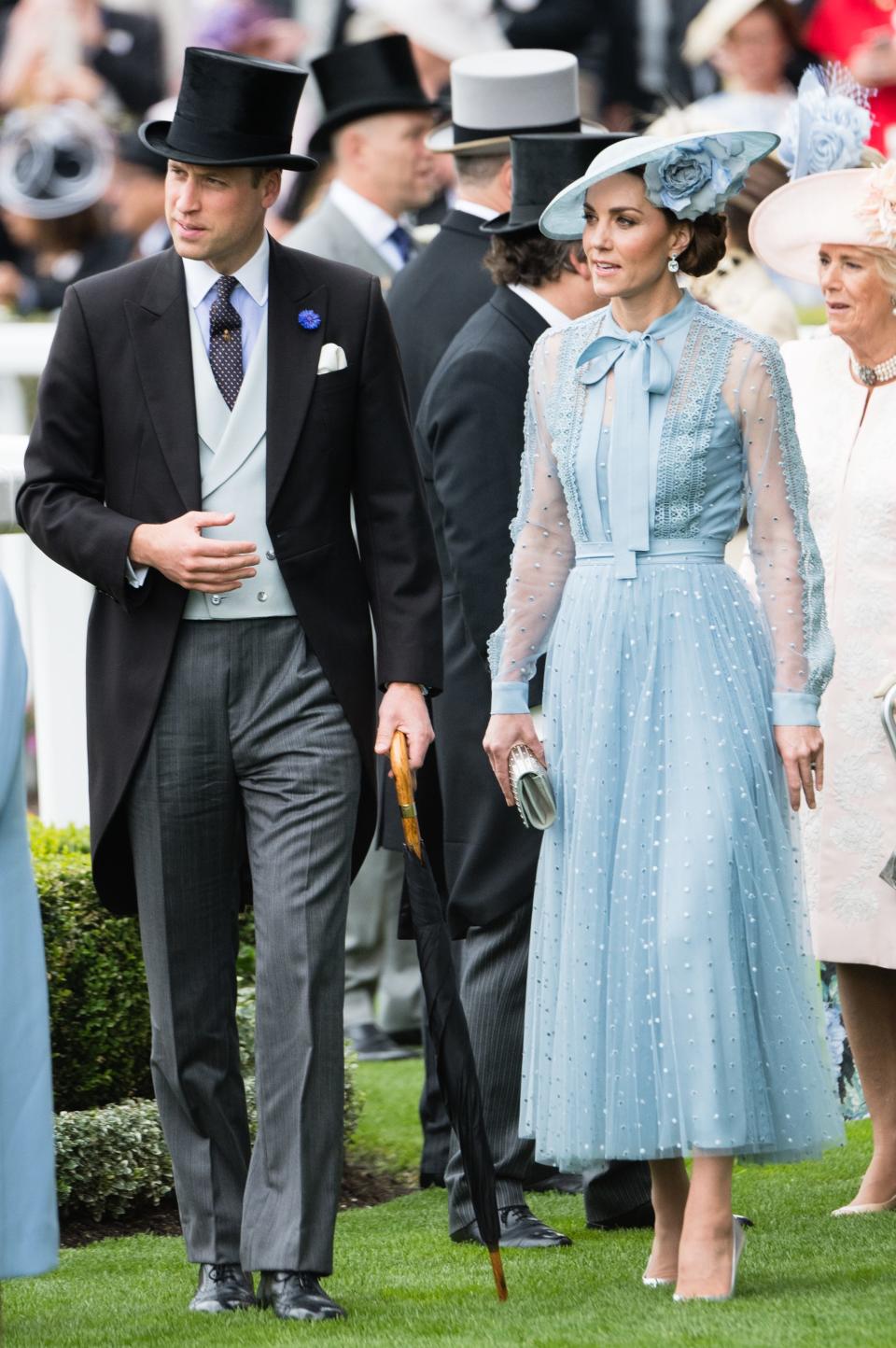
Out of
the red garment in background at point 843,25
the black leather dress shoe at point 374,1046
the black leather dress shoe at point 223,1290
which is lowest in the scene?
the black leather dress shoe at point 374,1046

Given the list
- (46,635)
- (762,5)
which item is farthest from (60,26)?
(46,635)

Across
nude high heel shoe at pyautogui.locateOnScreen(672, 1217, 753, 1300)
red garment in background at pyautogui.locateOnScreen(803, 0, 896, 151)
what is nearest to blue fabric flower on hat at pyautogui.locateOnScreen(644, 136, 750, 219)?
nude high heel shoe at pyautogui.locateOnScreen(672, 1217, 753, 1300)

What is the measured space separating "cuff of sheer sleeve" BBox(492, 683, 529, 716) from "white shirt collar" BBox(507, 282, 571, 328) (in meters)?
1.00

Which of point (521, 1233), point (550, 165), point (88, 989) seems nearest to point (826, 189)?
point (550, 165)

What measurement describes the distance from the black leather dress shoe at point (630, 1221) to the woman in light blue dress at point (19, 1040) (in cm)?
150

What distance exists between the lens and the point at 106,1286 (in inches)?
185

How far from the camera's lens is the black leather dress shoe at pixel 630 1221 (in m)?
5.02

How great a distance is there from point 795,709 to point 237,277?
4.19 feet

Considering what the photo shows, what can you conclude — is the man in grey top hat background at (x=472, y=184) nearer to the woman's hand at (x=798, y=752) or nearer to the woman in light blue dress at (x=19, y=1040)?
the woman's hand at (x=798, y=752)

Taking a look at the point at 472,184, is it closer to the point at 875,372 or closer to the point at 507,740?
the point at 875,372

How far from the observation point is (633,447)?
4297 mm

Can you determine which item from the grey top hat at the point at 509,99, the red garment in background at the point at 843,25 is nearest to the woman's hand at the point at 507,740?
the grey top hat at the point at 509,99

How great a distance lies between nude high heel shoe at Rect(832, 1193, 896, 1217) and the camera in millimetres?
5062

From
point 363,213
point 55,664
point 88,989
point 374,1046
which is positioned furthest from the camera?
point 363,213
